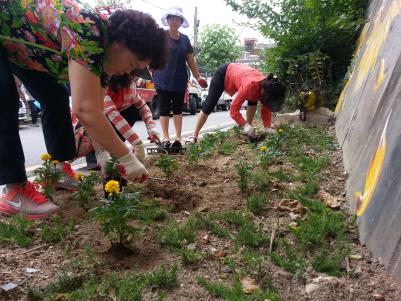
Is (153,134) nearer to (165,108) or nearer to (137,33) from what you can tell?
(165,108)

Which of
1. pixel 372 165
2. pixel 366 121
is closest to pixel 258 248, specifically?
pixel 372 165

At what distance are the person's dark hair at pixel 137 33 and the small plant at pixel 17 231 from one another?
1.14m

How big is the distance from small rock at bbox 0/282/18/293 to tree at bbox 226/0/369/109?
5520 mm

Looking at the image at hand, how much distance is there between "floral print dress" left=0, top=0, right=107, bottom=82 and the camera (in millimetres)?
1981

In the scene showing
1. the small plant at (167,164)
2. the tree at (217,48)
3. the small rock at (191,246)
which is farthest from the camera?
the tree at (217,48)

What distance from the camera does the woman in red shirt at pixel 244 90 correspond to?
15.8 ft

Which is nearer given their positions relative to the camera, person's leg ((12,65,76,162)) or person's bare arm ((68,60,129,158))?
person's bare arm ((68,60,129,158))

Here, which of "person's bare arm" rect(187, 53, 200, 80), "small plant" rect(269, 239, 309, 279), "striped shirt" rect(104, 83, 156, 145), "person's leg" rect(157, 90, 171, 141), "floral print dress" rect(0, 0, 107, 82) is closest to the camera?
"small plant" rect(269, 239, 309, 279)

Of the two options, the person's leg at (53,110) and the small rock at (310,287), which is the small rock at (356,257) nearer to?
the small rock at (310,287)

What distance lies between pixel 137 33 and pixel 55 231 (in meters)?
1.15

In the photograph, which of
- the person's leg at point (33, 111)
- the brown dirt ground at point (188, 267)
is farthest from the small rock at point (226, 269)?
the person's leg at point (33, 111)

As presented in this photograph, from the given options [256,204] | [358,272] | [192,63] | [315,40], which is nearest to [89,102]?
Answer: [256,204]

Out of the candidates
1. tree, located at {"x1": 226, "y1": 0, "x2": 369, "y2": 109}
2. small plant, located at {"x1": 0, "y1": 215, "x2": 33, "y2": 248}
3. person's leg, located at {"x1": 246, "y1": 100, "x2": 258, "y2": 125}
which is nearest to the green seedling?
small plant, located at {"x1": 0, "y1": 215, "x2": 33, "y2": 248}

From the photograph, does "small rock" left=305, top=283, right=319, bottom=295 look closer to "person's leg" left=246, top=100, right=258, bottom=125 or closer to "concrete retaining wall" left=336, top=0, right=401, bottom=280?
"concrete retaining wall" left=336, top=0, right=401, bottom=280
